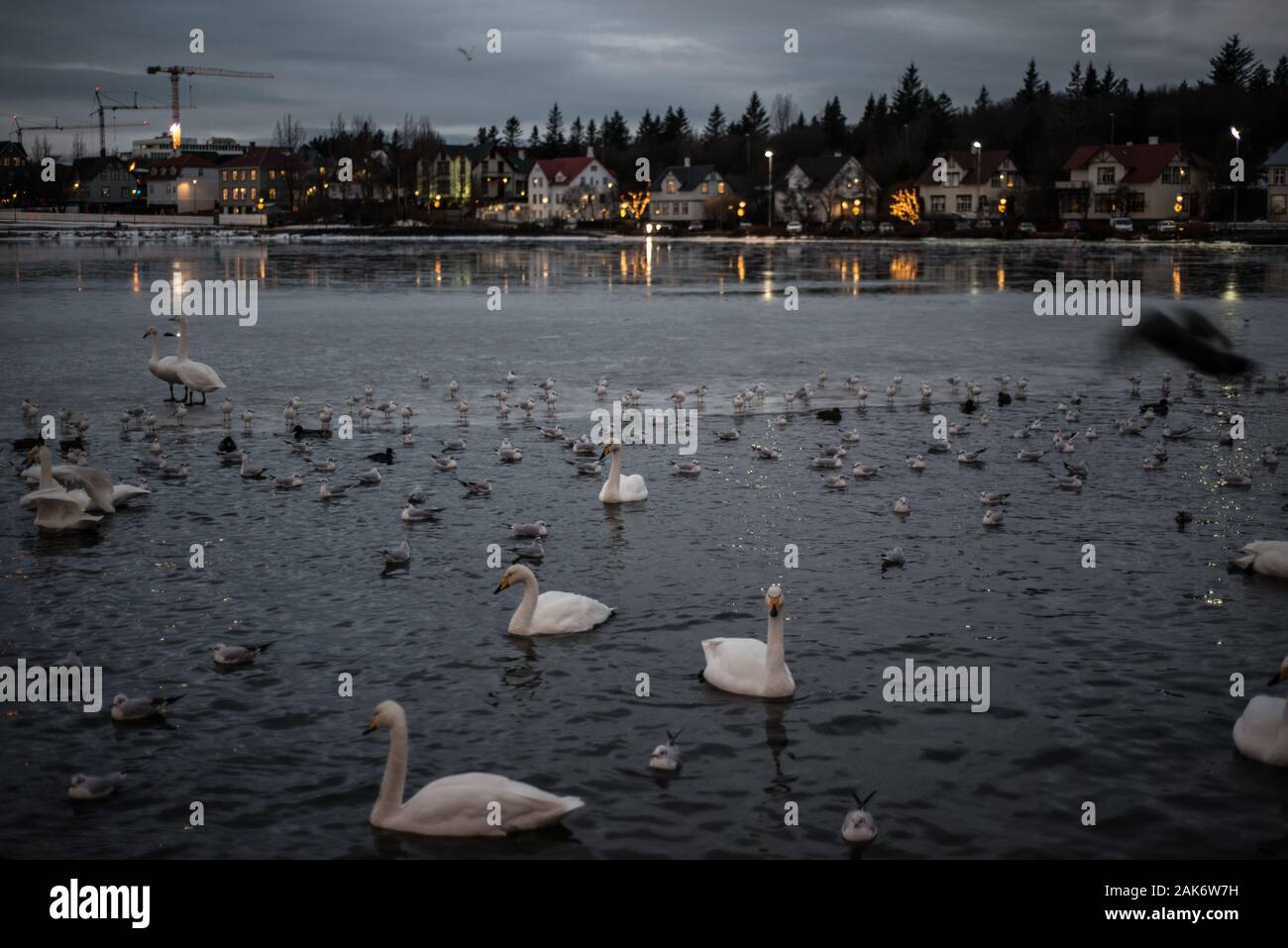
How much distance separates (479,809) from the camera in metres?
7.91

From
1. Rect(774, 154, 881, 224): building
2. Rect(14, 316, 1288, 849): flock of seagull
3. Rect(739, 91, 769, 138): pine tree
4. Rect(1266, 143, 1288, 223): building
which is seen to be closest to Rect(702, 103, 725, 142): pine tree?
Rect(739, 91, 769, 138): pine tree

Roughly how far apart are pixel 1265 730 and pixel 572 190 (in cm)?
14869

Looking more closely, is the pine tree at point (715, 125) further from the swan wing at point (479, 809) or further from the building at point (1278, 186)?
the swan wing at point (479, 809)

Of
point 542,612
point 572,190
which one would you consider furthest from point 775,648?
point 572,190

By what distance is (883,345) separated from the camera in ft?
106

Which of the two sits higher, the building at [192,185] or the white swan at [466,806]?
the building at [192,185]

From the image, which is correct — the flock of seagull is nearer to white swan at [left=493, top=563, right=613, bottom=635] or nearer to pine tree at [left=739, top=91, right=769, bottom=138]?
white swan at [left=493, top=563, right=613, bottom=635]

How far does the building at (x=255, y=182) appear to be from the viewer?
179 metres

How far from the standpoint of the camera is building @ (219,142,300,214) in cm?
17900

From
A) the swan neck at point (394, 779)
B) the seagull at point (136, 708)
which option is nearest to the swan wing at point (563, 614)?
the seagull at point (136, 708)

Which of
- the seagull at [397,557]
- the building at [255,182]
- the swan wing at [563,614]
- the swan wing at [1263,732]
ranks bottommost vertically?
the swan wing at [1263,732]

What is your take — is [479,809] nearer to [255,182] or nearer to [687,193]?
[687,193]

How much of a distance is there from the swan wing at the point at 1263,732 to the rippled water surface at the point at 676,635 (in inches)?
5.5
